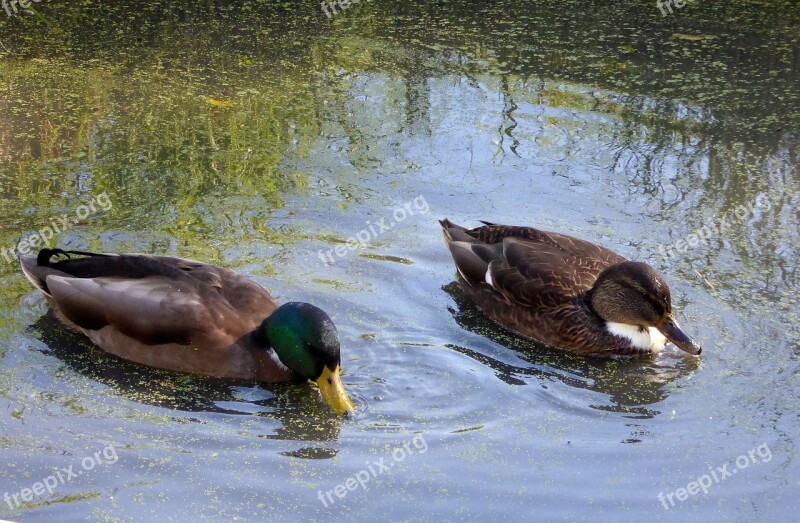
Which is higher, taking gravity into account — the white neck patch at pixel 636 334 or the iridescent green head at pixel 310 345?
the iridescent green head at pixel 310 345

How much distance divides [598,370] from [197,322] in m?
1.83

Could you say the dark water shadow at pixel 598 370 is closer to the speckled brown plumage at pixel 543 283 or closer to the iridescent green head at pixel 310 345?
the speckled brown plumage at pixel 543 283

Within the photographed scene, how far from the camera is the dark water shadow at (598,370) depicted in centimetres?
450

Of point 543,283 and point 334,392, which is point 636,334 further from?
point 334,392

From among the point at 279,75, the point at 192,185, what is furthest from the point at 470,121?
the point at 192,185

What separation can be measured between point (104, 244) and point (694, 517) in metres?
3.27

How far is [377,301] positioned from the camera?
16.8 ft

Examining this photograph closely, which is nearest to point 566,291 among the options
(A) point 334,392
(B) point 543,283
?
(B) point 543,283

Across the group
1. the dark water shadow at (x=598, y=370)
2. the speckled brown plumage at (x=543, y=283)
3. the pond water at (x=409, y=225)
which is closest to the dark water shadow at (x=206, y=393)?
the pond water at (x=409, y=225)

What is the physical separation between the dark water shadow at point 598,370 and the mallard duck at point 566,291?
0.07 m

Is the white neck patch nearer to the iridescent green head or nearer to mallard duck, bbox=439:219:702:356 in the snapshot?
mallard duck, bbox=439:219:702:356

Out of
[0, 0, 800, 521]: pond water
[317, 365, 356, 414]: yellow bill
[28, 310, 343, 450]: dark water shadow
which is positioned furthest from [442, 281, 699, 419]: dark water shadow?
[28, 310, 343, 450]: dark water shadow

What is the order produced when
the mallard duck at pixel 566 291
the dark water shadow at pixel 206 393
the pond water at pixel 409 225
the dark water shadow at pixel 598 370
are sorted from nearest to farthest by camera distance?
the pond water at pixel 409 225
the dark water shadow at pixel 206 393
the dark water shadow at pixel 598 370
the mallard duck at pixel 566 291

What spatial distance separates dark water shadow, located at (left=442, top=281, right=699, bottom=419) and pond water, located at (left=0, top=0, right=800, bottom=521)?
0.7 inches
